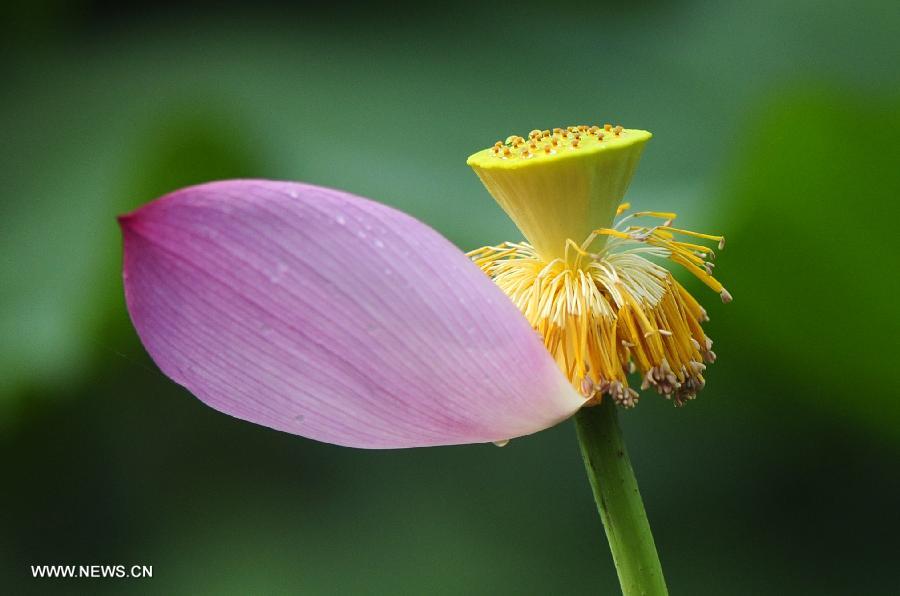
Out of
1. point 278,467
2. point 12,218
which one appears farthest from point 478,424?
point 12,218

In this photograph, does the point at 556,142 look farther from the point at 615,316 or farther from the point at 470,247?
the point at 470,247

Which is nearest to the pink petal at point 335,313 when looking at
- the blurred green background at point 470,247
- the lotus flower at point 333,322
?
the lotus flower at point 333,322

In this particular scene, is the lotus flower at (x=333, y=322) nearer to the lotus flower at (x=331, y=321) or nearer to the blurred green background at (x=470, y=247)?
the lotus flower at (x=331, y=321)

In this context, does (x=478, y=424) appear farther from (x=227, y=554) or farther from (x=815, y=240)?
(x=227, y=554)

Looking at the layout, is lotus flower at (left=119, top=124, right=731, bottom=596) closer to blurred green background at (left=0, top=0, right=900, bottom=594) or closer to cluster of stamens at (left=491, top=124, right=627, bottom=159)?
cluster of stamens at (left=491, top=124, right=627, bottom=159)

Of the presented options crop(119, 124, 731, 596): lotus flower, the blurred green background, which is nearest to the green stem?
crop(119, 124, 731, 596): lotus flower

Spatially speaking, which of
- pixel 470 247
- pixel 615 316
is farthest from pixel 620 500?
pixel 470 247
